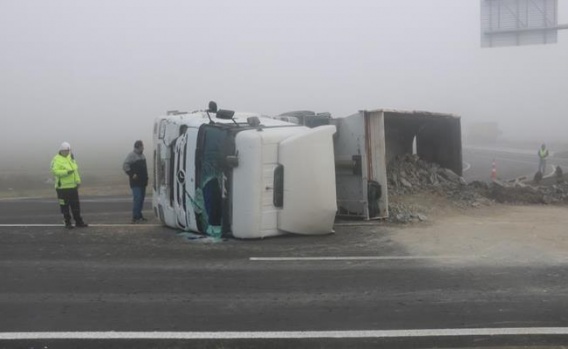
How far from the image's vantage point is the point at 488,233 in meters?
9.21

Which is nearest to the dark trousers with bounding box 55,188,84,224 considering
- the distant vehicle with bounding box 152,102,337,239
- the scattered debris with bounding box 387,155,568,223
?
the distant vehicle with bounding box 152,102,337,239

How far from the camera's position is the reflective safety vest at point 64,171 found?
→ 961 cm

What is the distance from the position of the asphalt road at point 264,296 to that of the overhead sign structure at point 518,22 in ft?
38.2

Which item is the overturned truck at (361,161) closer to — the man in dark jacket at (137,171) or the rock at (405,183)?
the rock at (405,183)

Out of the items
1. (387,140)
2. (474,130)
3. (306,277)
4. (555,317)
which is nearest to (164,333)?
(306,277)

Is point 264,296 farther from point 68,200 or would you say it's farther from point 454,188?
point 454,188

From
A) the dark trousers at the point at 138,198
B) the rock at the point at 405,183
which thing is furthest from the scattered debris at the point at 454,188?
the dark trousers at the point at 138,198

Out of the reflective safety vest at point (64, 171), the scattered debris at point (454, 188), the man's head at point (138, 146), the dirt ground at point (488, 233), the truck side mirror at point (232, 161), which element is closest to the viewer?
the dirt ground at point (488, 233)

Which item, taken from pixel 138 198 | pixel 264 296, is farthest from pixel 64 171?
pixel 264 296

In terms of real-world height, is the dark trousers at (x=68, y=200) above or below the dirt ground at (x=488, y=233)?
above

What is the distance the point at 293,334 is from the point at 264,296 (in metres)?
1.12

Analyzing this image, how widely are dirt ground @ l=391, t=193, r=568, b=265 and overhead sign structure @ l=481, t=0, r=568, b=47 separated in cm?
740

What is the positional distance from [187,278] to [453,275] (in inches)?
121

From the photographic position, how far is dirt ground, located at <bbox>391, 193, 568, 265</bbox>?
766 cm
